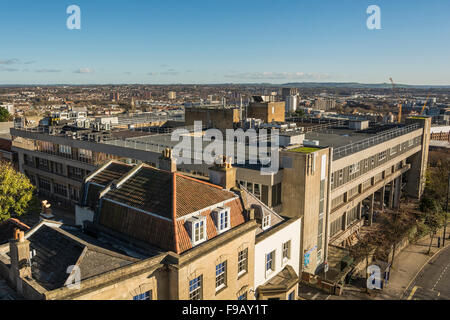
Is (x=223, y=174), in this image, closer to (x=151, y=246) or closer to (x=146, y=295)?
(x=151, y=246)

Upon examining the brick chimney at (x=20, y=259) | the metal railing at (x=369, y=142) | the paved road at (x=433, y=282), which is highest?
the metal railing at (x=369, y=142)

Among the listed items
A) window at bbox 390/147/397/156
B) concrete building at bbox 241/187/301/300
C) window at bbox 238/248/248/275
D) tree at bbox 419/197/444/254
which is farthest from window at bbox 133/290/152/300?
window at bbox 390/147/397/156

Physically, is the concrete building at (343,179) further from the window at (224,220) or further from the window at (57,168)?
the window at (57,168)

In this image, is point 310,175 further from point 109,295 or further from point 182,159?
point 109,295

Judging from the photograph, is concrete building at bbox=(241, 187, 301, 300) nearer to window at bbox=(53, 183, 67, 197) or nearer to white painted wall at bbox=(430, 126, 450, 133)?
window at bbox=(53, 183, 67, 197)

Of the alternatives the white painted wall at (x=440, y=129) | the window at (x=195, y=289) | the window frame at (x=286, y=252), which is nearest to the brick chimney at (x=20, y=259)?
the window at (x=195, y=289)
